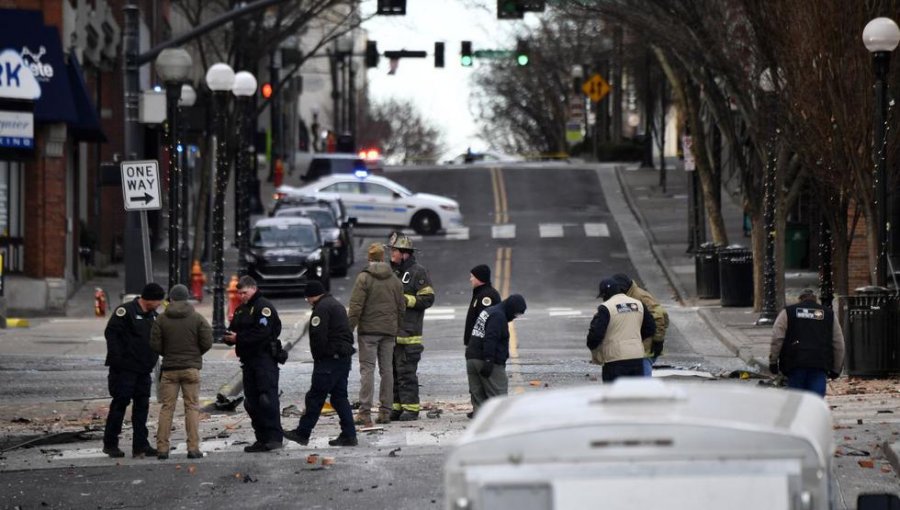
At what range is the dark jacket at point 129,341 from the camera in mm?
15703

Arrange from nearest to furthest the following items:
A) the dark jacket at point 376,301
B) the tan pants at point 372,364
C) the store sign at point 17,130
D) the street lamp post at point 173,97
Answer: the dark jacket at point 376,301 < the tan pants at point 372,364 < the street lamp post at point 173,97 < the store sign at point 17,130

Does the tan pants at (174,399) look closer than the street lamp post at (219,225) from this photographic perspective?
Yes

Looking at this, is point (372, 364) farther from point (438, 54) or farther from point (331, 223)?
point (438, 54)

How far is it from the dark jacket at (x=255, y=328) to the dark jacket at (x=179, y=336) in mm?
376

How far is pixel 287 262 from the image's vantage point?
36062 millimetres

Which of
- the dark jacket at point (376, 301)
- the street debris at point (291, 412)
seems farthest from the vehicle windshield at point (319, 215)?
the dark jacket at point (376, 301)

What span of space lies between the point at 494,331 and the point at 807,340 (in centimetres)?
303

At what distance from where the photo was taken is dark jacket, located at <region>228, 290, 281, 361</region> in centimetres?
1578

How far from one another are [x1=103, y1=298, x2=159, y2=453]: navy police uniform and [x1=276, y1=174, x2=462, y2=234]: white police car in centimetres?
3276

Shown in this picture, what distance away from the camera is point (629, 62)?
62781mm

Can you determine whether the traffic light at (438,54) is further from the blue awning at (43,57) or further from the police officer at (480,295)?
the police officer at (480,295)

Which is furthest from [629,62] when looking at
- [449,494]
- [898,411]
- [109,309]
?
[449,494]

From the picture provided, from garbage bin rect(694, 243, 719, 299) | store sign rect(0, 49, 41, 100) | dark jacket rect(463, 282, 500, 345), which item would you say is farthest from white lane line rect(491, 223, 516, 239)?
dark jacket rect(463, 282, 500, 345)

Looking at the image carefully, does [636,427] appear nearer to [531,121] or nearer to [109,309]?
[109,309]
